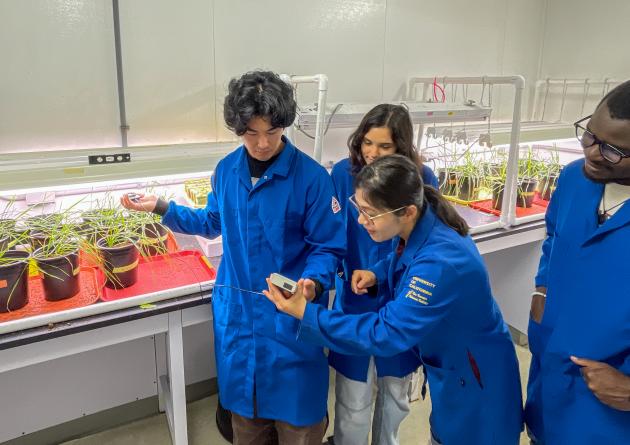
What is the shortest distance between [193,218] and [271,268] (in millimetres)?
393

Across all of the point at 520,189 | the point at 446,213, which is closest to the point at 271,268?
the point at 446,213

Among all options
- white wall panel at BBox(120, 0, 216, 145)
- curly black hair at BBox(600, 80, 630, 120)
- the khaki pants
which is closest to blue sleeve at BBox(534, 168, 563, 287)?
curly black hair at BBox(600, 80, 630, 120)

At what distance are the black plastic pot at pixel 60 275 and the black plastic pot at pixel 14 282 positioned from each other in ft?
0.18

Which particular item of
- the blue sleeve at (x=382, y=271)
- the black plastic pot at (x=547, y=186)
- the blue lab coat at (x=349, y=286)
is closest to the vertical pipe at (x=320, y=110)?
the blue lab coat at (x=349, y=286)

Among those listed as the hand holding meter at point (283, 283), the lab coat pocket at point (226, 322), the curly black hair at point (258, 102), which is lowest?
the lab coat pocket at point (226, 322)

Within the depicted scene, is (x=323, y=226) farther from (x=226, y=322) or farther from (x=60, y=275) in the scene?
(x=60, y=275)

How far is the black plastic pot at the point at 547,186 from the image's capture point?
2.93 m

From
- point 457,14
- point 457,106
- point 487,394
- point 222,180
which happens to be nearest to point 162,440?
point 222,180

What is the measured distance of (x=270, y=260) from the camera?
1.52 meters

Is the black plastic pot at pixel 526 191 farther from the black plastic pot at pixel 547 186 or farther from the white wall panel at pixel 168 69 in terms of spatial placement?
the white wall panel at pixel 168 69

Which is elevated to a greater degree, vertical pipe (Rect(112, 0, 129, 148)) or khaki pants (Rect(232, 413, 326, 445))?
Result: vertical pipe (Rect(112, 0, 129, 148))

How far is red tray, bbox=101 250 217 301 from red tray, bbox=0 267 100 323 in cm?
5

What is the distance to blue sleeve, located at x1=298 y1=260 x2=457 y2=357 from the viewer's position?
4.04ft

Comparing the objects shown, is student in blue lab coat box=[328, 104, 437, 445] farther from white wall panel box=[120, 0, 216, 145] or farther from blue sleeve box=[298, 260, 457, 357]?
white wall panel box=[120, 0, 216, 145]
